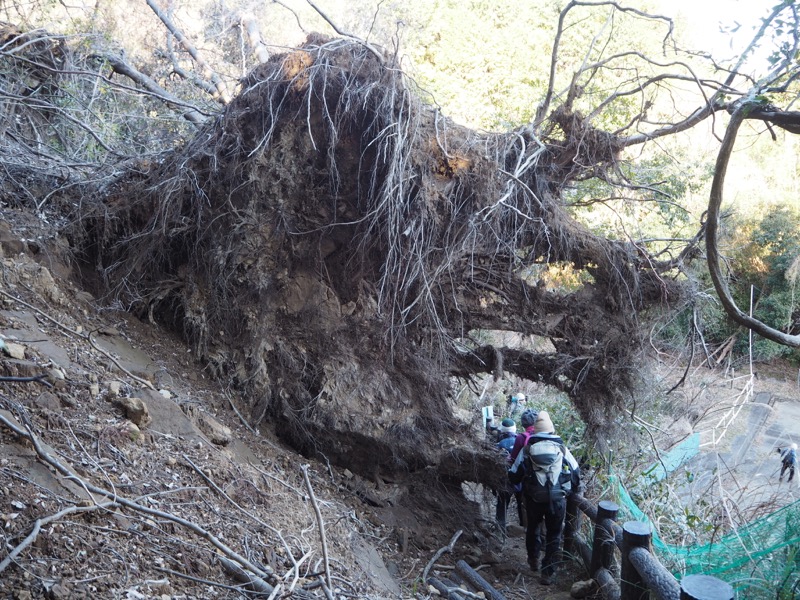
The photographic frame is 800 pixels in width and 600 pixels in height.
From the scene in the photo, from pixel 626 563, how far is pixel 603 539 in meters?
1.18

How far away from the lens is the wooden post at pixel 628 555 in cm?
412

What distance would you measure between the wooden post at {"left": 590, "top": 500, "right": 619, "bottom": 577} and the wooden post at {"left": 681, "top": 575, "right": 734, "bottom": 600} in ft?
8.05

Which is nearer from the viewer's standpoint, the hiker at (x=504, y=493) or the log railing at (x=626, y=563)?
the log railing at (x=626, y=563)

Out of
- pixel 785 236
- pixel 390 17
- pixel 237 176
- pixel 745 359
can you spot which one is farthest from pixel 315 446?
pixel 785 236

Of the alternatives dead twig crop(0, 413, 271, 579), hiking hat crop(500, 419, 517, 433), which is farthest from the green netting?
hiking hat crop(500, 419, 517, 433)

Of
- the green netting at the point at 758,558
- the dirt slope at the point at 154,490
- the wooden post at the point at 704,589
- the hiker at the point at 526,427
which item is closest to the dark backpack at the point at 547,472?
the hiker at the point at 526,427

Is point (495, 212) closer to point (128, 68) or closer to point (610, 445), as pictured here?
point (610, 445)

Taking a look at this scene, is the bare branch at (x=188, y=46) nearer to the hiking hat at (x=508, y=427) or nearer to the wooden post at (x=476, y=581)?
the hiking hat at (x=508, y=427)

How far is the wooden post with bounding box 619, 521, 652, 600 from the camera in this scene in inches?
162

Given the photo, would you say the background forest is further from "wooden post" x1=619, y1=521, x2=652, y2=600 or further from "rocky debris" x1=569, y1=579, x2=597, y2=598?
"wooden post" x1=619, y1=521, x2=652, y2=600

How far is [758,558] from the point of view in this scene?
366 centimetres

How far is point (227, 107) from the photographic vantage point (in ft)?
21.4

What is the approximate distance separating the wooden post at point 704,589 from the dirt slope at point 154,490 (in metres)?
1.79

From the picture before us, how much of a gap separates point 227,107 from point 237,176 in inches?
29.3
